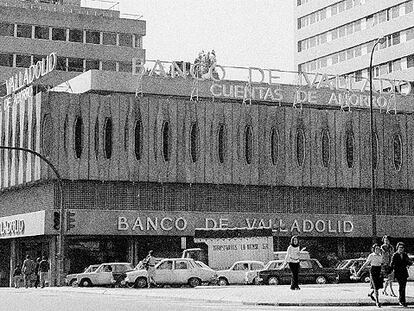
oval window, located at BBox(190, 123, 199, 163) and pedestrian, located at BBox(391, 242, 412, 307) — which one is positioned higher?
oval window, located at BBox(190, 123, 199, 163)

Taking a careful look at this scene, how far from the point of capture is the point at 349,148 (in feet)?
204

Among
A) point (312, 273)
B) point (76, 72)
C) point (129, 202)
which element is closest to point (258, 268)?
point (312, 273)

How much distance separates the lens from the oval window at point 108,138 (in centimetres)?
5706

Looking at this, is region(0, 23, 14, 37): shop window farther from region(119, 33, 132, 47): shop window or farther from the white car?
the white car

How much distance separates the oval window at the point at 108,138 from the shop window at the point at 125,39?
35.6 m

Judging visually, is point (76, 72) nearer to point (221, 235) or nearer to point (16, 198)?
point (16, 198)

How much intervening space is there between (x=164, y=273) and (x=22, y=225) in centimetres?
1811

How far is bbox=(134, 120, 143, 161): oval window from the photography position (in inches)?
2270

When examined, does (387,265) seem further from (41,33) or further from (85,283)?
(41,33)

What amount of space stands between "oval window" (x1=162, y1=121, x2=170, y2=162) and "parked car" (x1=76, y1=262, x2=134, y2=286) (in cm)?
1083

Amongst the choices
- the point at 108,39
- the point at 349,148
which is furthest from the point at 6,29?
the point at 349,148

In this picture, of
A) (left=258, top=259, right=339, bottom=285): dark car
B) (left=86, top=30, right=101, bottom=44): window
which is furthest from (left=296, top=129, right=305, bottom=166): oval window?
(left=86, top=30, right=101, bottom=44): window

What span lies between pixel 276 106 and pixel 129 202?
11407mm

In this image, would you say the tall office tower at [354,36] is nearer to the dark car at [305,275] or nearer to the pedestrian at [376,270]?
the dark car at [305,275]
